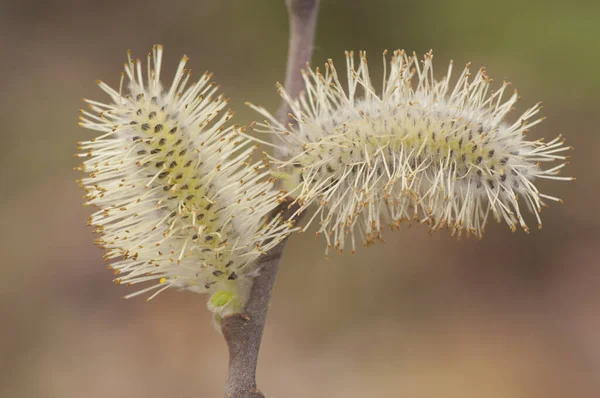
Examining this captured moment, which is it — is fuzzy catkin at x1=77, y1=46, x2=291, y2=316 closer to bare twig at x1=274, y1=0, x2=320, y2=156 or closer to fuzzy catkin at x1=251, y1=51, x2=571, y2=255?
fuzzy catkin at x1=251, y1=51, x2=571, y2=255

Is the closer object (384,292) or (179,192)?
(179,192)

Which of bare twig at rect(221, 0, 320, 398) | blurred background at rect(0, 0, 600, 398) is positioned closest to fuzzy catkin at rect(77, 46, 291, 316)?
bare twig at rect(221, 0, 320, 398)

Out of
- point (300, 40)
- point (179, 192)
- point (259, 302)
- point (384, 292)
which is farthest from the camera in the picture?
point (384, 292)

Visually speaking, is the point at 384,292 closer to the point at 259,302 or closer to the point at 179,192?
the point at 259,302

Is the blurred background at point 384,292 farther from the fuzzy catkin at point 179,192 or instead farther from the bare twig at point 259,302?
the fuzzy catkin at point 179,192

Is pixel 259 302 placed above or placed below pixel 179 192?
below

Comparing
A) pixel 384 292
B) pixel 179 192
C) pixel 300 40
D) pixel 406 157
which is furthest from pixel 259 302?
pixel 384 292

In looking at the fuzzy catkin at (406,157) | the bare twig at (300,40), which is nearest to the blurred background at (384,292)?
the bare twig at (300,40)
